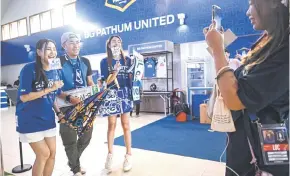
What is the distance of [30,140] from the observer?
1684mm

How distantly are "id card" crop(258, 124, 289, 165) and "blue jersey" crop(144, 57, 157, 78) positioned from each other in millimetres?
6243

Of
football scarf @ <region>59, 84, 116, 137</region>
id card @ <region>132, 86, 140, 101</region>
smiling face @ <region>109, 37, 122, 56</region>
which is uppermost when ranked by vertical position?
smiling face @ <region>109, 37, 122, 56</region>

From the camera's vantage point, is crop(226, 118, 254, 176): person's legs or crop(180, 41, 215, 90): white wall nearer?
crop(226, 118, 254, 176): person's legs

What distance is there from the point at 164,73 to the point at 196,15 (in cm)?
207

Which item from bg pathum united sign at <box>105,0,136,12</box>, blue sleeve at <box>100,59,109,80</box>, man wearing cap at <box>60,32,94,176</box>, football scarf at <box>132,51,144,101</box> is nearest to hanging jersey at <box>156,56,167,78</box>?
bg pathum united sign at <box>105,0,136,12</box>

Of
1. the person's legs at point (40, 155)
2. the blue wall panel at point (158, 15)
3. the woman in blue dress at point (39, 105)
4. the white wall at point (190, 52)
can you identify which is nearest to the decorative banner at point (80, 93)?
the woman in blue dress at point (39, 105)

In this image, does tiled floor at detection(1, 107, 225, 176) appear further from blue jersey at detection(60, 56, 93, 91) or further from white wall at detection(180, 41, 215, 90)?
white wall at detection(180, 41, 215, 90)

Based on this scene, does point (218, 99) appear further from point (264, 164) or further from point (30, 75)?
point (30, 75)

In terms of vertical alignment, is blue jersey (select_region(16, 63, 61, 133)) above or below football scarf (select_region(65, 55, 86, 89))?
below

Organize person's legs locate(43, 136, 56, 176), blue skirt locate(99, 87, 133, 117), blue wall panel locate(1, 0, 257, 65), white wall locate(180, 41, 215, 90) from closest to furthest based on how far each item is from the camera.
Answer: person's legs locate(43, 136, 56, 176) → blue skirt locate(99, 87, 133, 117) → blue wall panel locate(1, 0, 257, 65) → white wall locate(180, 41, 215, 90)

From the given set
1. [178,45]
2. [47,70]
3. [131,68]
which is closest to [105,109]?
[131,68]

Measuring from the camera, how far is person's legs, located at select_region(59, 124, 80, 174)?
2.09 metres

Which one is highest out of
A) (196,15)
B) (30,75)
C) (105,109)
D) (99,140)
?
(196,15)

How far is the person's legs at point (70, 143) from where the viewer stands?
2092 millimetres
